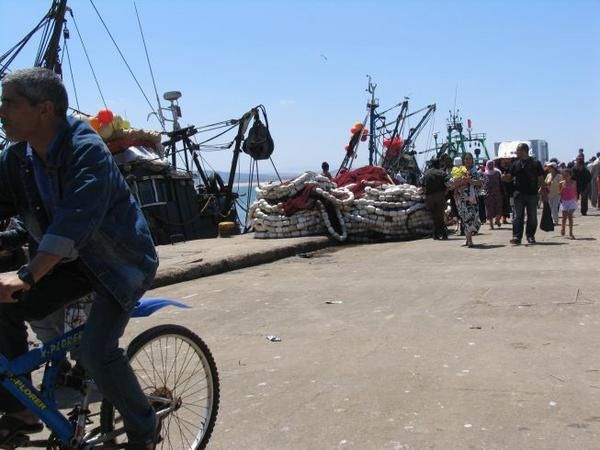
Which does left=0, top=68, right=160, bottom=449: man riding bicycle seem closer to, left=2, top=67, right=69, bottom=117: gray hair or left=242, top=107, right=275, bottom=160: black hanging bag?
left=2, top=67, right=69, bottom=117: gray hair

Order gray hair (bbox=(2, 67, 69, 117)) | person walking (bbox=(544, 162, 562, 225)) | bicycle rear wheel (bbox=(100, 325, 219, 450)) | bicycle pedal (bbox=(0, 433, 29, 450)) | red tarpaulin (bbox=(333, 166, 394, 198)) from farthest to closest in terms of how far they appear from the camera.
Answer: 1. red tarpaulin (bbox=(333, 166, 394, 198))
2. person walking (bbox=(544, 162, 562, 225))
3. bicycle rear wheel (bbox=(100, 325, 219, 450))
4. bicycle pedal (bbox=(0, 433, 29, 450))
5. gray hair (bbox=(2, 67, 69, 117))

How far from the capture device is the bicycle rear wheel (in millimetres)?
3145

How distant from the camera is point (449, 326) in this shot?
601cm

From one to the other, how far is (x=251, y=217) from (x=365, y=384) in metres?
10.6

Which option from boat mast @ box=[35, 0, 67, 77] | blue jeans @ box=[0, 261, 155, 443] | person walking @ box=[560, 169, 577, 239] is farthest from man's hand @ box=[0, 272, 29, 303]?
boat mast @ box=[35, 0, 67, 77]

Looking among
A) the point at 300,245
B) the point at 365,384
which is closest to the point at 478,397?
the point at 365,384

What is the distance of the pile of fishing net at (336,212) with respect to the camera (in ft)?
47.0

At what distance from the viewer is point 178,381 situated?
3395mm

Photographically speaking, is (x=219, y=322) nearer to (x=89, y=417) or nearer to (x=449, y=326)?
(x=449, y=326)

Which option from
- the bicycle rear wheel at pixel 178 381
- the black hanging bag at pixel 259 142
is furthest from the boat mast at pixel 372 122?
the bicycle rear wheel at pixel 178 381

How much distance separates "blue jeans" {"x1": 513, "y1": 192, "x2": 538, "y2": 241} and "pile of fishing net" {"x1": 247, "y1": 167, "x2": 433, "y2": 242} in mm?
2929

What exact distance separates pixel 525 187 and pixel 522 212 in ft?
1.59

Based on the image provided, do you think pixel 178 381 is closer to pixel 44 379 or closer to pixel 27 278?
pixel 44 379

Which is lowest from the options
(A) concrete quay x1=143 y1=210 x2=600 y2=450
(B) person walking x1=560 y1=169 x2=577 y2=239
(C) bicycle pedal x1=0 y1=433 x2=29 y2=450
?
(A) concrete quay x1=143 y1=210 x2=600 y2=450
